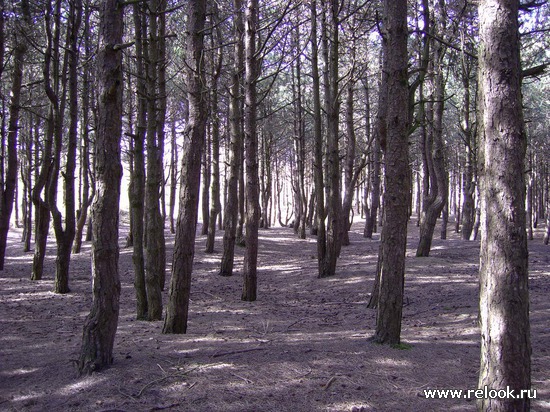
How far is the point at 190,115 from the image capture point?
611cm

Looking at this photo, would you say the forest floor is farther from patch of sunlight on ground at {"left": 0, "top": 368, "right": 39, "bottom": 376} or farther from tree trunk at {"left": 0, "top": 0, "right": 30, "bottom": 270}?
tree trunk at {"left": 0, "top": 0, "right": 30, "bottom": 270}

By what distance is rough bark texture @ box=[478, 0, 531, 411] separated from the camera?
329cm

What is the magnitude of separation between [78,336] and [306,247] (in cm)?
1324

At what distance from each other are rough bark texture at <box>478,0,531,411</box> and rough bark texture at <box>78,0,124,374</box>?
128 inches

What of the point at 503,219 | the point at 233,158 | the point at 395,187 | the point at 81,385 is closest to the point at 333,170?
the point at 233,158

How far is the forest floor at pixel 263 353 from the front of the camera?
13.2 ft

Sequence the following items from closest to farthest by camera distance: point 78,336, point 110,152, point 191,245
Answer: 1. point 110,152
2. point 191,245
3. point 78,336

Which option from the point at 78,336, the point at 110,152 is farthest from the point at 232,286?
the point at 110,152

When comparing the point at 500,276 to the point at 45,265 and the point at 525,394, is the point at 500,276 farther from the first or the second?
the point at 45,265

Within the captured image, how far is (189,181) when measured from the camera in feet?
19.9

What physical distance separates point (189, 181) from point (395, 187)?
2.59 m

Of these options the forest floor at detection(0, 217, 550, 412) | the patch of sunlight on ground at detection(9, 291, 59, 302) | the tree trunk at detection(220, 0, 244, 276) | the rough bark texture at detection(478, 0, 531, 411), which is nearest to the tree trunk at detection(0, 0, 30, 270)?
the forest floor at detection(0, 217, 550, 412)

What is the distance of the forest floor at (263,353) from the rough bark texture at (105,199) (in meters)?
0.28

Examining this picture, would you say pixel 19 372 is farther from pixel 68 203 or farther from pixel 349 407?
pixel 68 203
